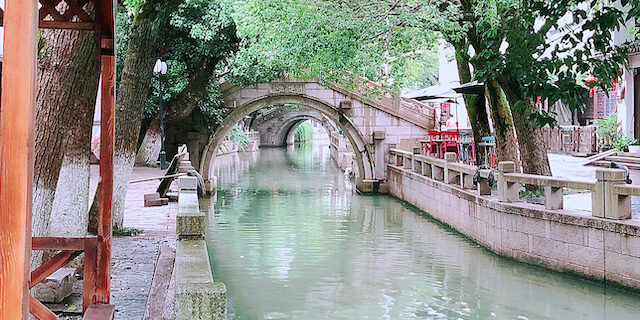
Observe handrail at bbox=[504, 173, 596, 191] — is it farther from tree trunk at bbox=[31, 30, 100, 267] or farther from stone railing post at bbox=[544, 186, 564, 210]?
tree trunk at bbox=[31, 30, 100, 267]

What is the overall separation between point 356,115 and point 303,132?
1847 inches

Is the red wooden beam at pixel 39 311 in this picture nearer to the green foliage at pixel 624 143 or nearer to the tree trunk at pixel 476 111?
the tree trunk at pixel 476 111

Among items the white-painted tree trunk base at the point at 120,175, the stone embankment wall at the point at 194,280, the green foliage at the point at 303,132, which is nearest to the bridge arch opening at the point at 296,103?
the white-painted tree trunk base at the point at 120,175

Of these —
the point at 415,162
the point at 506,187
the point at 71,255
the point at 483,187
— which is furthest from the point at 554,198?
the point at 415,162

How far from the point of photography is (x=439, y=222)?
15.1 metres

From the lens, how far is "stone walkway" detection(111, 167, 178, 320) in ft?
20.0

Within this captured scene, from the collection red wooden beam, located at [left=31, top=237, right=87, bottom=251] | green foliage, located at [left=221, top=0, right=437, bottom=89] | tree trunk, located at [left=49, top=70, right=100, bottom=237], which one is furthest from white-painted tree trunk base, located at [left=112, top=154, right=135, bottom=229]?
green foliage, located at [left=221, top=0, right=437, bottom=89]

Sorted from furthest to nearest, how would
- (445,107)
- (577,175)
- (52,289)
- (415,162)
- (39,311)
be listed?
(445,107), (415,162), (577,175), (52,289), (39,311)

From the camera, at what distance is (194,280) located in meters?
4.02

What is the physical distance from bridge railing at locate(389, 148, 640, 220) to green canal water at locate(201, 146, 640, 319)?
0.97 m

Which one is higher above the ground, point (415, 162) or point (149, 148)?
point (149, 148)

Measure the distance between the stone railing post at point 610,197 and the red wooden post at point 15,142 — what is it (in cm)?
801

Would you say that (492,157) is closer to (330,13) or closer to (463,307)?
(330,13)

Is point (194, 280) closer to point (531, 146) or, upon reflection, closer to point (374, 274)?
point (374, 274)
